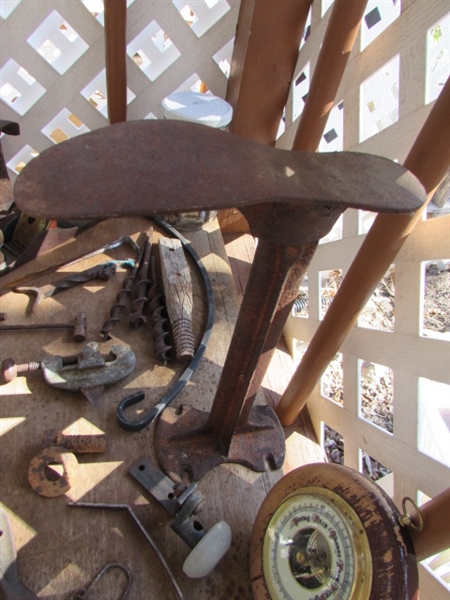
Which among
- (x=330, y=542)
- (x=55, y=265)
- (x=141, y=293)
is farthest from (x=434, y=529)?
(x=55, y=265)

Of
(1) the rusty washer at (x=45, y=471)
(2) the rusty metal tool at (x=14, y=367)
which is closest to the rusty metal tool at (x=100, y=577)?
(1) the rusty washer at (x=45, y=471)

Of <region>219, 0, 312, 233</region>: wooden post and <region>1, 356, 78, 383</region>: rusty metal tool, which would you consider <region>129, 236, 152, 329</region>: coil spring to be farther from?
<region>219, 0, 312, 233</region>: wooden post

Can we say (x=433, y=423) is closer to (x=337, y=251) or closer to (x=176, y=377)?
(x=337, y=251)

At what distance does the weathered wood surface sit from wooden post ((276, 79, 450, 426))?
0.63 ft

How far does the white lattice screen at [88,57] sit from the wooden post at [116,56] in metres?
0.15

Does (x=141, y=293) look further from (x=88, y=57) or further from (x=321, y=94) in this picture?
(x=88, y=57)

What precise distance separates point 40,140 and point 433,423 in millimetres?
1537

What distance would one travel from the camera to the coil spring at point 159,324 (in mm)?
1071

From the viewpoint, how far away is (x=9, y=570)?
2.36ft

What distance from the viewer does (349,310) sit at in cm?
87

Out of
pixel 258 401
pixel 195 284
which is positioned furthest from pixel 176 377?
pixel 195 284

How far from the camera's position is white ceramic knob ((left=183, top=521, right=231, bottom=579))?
2.44 feet

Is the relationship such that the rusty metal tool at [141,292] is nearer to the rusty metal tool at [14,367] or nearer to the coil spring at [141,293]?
the coil spring at [141,293]

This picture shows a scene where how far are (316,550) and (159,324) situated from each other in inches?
23.5
